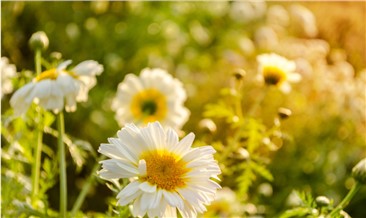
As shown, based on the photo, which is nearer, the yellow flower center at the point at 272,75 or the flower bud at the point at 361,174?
the flower bud at the point at 361,174

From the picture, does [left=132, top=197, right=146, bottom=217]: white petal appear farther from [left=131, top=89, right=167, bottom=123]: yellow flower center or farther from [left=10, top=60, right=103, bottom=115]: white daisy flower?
[left=131, top=89, right=167, bottom=123]: yellow flower center

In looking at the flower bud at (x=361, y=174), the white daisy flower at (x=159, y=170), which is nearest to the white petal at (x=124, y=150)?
the white daisy flower at (x=159, y=170)

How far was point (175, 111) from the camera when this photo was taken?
7.94 ft

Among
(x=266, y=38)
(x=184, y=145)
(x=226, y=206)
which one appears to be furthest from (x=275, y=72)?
(x=266, y=38)

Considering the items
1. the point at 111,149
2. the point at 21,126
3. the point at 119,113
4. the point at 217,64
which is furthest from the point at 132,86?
the point at 217,64

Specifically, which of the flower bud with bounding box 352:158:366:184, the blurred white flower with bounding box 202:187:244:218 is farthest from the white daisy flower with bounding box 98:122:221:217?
the blurred white flower with bounding box 202:187:244:218

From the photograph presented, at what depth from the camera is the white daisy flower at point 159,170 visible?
1.44m

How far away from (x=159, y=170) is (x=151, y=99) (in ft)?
3.02

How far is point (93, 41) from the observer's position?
4469 mm

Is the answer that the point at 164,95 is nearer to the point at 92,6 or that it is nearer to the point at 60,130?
the point at 60,130

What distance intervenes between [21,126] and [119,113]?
0.34 metres

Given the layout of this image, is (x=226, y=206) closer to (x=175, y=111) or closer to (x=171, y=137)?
(x=175, y=111)

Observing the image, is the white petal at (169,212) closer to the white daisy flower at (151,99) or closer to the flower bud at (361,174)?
the flower bud at (361,174)

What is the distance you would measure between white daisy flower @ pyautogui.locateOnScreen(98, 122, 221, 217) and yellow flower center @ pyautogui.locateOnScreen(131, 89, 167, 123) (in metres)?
0.85
